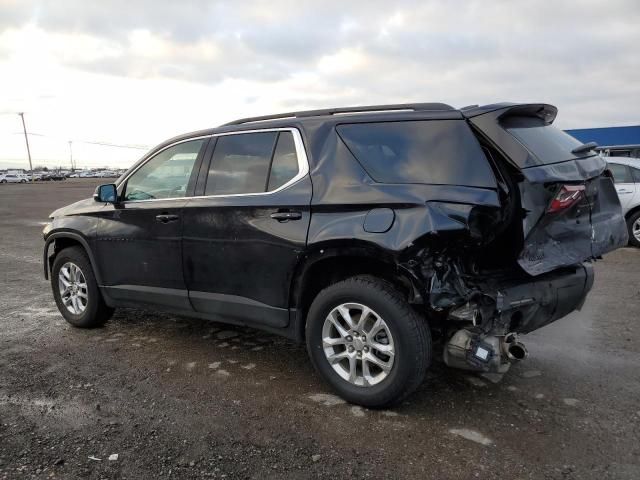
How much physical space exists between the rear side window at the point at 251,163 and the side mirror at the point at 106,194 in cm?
113

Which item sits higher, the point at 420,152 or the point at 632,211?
the point at 420,152

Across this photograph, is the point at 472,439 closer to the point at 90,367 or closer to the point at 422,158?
the point at 422,158

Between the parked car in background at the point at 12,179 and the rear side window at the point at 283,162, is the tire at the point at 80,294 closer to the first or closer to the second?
the rear side window at the point at 283,162

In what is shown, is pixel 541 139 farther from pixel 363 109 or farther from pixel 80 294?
pixel 80 294

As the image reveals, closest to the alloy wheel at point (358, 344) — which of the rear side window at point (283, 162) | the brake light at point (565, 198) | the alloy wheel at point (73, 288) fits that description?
the rear side window at point (283, 162)

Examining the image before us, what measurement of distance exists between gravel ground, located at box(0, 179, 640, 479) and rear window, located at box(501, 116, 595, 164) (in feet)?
5.22

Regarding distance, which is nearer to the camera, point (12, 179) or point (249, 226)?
point (249, 226)

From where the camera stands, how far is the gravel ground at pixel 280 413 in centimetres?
278

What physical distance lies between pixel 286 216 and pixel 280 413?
4.29 feet

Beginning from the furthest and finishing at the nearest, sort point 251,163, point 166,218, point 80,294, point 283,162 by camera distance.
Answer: point 80,294 < point 166,218 < point 251,163 < point 283,162

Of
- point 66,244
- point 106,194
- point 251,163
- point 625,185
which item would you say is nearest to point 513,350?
point 251,163

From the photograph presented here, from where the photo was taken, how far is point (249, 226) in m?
3.85

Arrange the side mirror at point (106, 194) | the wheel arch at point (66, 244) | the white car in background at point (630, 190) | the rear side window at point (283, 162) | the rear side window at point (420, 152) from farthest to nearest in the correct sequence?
the white car in background at point (630, 190) < the wheel arch at point (66, 244) < the side mirror at point (106, 194) < the rear side window at point (283, 162) < the rear side window at point (420, 152)

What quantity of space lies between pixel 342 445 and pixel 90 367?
90.9 inches
